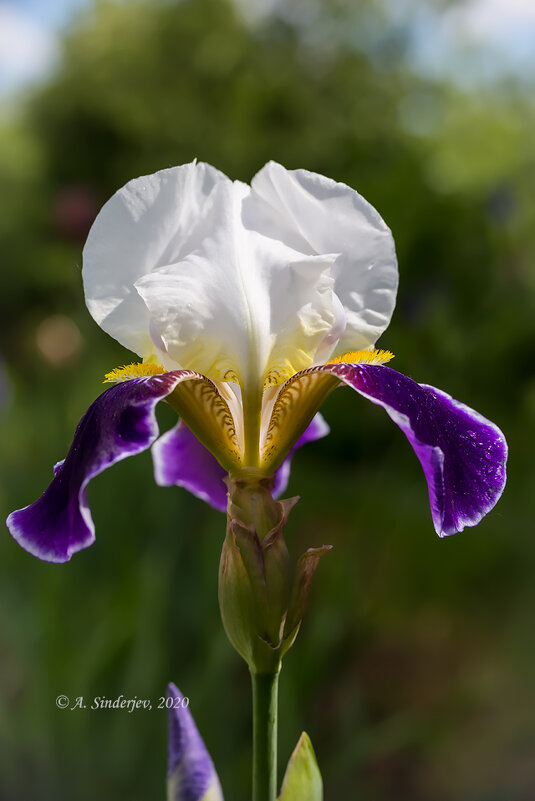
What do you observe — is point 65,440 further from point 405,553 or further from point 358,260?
point 358,260

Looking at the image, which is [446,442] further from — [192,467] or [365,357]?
[192,467]

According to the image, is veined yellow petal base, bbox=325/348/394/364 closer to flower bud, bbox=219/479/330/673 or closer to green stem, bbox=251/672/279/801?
flower bud, bbox=219/479/330/673

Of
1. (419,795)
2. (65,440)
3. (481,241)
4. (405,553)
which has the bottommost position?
(419,795)

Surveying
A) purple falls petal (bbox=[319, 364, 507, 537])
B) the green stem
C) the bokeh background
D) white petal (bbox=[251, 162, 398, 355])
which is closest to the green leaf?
the green stem

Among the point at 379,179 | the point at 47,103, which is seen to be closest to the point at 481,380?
the point at 379,179

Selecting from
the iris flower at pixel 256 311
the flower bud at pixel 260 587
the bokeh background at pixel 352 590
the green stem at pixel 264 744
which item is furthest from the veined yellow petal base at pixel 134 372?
the bokeh background at pixel 352 590

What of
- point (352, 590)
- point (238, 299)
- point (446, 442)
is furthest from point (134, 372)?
point (352, 590)
